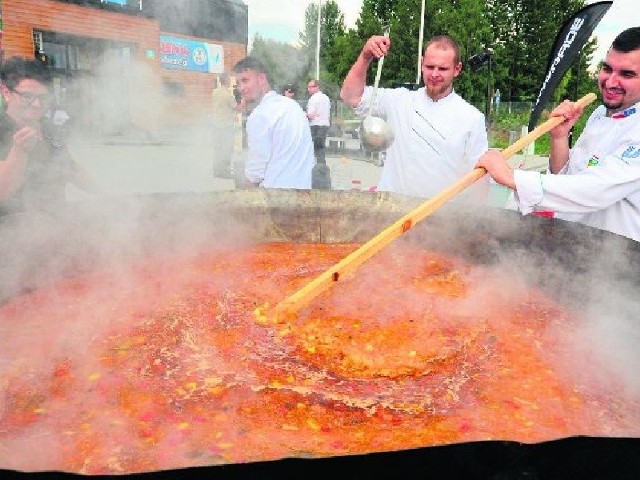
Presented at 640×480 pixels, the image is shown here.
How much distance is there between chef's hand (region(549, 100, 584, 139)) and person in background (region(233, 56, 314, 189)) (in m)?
2.09

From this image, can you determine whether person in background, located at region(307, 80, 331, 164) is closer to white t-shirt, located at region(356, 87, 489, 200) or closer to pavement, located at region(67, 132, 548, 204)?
pavement, located at region(67, 132, 548, 204)

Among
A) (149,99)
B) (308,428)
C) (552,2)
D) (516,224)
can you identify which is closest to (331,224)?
(516,224)

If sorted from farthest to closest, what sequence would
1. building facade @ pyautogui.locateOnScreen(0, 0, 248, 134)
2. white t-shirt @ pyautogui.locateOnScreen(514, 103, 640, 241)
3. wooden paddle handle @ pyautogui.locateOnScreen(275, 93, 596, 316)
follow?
building facade @ pyautogui.locateOnScreen(0, 0, 248, 134) < white t-shirt @ pyautogui.locateOnScreen(514, 103, 640, 241) < wooden paddle handle @ pyautogui.locateOnScreen(275, 93, 596, 316)

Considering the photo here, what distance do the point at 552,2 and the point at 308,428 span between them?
3861cm

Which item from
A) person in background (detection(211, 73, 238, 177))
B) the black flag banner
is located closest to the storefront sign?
person in background (detection(211, 73, 238, 177))

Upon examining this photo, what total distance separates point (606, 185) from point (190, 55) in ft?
45.4

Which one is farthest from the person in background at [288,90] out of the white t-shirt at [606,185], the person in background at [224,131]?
the white t-shirt at [606,185]

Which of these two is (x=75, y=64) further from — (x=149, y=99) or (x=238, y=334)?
(x=238, y=334)

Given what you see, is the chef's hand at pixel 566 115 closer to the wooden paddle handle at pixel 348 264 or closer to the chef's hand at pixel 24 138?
the wooden paddle handle at pixel 348 264

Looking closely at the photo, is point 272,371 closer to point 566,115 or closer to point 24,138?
point 24,138

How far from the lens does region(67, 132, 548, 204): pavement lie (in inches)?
327

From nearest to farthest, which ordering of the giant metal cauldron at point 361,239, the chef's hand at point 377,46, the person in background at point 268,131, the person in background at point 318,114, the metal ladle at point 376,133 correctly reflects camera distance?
the giant metal cauldron at point 361,239 < the chef's hand at point 377,46 < the metal ladle at point 376,133 < the person in background at point 268,131 < the person in background at point 318,114

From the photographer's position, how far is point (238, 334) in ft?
6.63

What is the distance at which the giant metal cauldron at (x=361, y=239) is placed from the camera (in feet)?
3.05
